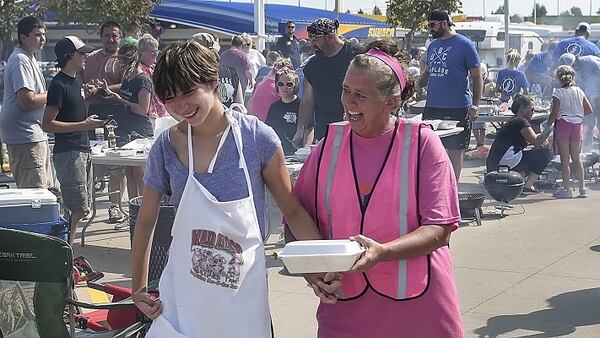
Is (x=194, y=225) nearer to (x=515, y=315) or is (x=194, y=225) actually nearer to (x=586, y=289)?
(x=515, y=315)

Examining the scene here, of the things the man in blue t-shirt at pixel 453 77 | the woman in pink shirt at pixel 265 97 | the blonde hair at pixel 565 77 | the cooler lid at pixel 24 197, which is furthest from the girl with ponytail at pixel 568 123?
the cooler lid at pixel 24 197

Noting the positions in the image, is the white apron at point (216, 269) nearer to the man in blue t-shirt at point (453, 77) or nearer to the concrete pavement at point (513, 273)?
the concrete pavement at point (513, 273)

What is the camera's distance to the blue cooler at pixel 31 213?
494 centimetres

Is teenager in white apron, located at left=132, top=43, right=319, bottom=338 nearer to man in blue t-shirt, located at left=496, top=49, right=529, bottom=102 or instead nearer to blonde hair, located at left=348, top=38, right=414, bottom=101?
blonde hair, located at left=348, top=38, right=414, bottom=101

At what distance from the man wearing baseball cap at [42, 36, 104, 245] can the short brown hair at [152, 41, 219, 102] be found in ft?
15.1

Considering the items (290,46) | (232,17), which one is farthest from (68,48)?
(232,17)

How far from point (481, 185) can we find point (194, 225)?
29.1ft

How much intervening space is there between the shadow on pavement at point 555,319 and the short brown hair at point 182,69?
3.38m

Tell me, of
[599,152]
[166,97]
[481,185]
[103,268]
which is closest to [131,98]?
[103,268]

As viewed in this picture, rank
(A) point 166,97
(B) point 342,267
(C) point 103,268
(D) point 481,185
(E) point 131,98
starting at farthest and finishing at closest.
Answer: (D) point 481,185
(E) point 131,98
(C) point 103,268
(A) point 166,97
(B) point 342,267

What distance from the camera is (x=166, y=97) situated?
2.73 m

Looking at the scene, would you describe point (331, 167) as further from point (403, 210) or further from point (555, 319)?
point (555, 319)

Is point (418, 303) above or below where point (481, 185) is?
above

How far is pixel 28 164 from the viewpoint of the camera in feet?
25.2
